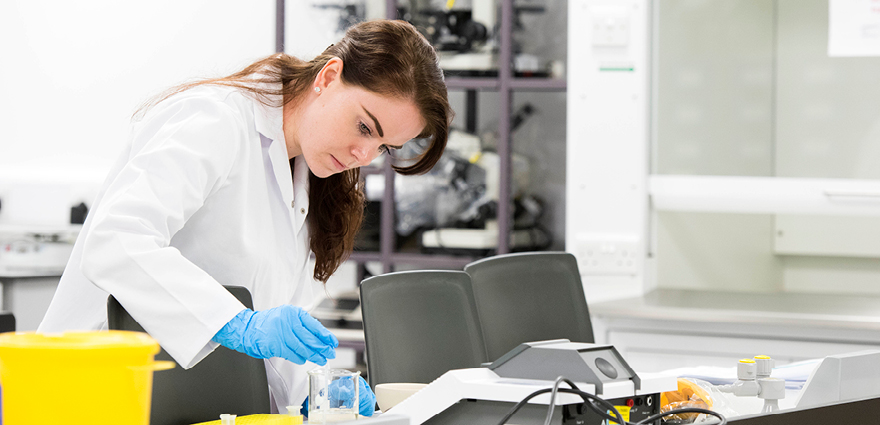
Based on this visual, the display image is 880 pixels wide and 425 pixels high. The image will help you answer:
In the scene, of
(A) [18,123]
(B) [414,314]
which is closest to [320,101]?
(B) [414,314]

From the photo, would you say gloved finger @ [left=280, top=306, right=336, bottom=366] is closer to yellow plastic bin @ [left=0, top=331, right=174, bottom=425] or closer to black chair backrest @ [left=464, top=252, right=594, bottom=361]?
yellow plastic bin @ [left=0, top=331, right=174, bottom=425]

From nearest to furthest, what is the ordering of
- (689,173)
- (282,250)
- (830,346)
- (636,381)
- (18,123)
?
(636,381) < (282,250) < (830,346) < (689,173) < (18,123)

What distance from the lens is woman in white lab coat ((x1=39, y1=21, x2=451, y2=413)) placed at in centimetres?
103

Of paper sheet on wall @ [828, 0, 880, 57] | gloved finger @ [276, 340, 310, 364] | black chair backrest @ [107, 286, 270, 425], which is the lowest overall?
black chair backrest @ [107, 286, 270, 425]

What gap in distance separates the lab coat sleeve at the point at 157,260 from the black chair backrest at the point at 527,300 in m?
0.74

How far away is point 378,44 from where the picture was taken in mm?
1260

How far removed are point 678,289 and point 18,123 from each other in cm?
282

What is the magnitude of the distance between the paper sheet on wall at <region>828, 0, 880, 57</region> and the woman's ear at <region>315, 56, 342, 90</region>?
2.06m

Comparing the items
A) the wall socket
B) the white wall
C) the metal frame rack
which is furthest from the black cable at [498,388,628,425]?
the white wall

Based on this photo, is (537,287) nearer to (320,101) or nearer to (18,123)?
(320,101)

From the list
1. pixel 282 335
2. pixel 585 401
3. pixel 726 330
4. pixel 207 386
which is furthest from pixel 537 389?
pixel 726 330

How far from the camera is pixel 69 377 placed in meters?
0.56

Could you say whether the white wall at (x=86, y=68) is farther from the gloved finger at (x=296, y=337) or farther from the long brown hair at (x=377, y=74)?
the gloved finger at (x=296, y=337)

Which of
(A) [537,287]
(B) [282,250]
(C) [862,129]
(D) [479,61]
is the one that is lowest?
(A) [537,287]
